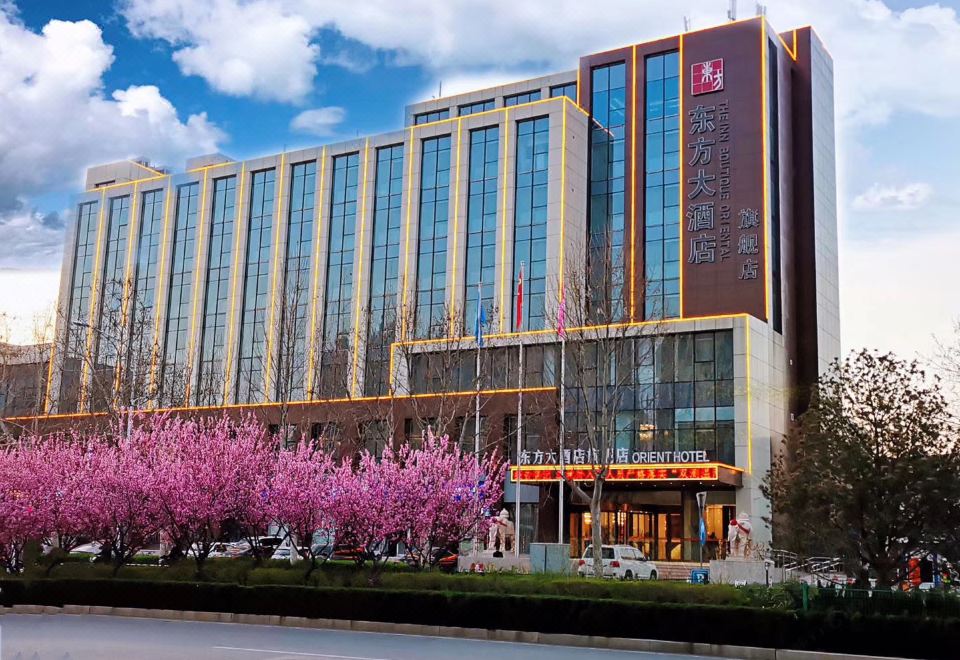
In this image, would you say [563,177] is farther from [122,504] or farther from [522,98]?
[122,504]

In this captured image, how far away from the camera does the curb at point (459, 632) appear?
20453 mm

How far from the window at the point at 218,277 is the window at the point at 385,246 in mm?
14102

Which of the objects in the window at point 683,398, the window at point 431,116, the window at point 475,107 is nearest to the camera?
the window at point 683,398

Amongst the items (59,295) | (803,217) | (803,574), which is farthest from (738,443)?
(59,295)

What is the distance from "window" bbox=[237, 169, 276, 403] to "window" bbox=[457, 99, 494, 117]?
15.8m

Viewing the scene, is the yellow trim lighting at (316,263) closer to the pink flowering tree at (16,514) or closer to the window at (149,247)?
the window at (149,247)

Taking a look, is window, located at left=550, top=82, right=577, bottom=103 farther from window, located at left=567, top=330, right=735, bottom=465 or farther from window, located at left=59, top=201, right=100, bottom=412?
window, located at left=59, top=201, right=100, bottom=412

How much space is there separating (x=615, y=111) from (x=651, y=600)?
53686 mm

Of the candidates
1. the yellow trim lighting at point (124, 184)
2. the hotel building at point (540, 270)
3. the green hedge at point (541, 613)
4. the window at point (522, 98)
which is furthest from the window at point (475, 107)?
the green hedge at point (541, 613)

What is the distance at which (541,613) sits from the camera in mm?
23016

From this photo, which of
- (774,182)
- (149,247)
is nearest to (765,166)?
(774,182)

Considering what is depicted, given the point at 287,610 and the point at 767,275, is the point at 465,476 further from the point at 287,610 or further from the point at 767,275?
the point at 767,275

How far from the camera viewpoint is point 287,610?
84.3ft

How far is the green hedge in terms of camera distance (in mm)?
19734
